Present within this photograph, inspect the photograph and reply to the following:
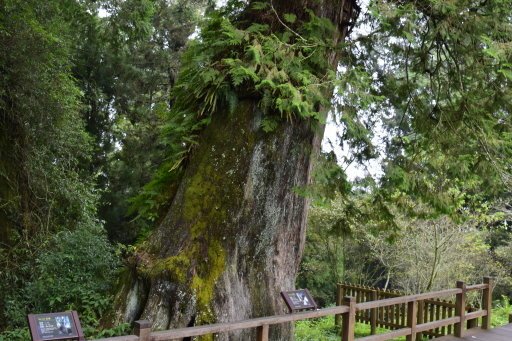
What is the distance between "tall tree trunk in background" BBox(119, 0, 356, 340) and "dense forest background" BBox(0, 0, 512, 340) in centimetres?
25

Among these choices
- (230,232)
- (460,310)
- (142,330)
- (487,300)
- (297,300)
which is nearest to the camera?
(142,330)

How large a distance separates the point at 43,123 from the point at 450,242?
1071 centimetres

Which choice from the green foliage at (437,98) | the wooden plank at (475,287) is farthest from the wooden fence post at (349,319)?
the wooden plank at (475,287)

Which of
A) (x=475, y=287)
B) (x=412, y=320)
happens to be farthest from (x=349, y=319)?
(x=475, y=287)

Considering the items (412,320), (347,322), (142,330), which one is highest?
(142,330)

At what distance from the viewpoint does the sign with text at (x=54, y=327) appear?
377 cm

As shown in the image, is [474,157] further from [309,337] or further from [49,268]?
[49,268]

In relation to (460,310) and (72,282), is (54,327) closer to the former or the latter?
(72,282)

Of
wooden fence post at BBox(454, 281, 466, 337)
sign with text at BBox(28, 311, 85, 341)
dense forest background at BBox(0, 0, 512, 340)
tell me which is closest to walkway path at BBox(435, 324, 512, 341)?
wooden fence post at BBox(454, 281, 466, 337)

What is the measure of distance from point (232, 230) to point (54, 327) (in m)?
2.72

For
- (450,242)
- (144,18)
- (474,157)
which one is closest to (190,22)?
(144,18)

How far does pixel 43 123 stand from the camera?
10.7m

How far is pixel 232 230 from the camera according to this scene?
247 inches

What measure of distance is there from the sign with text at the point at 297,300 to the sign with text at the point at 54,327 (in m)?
2.50
